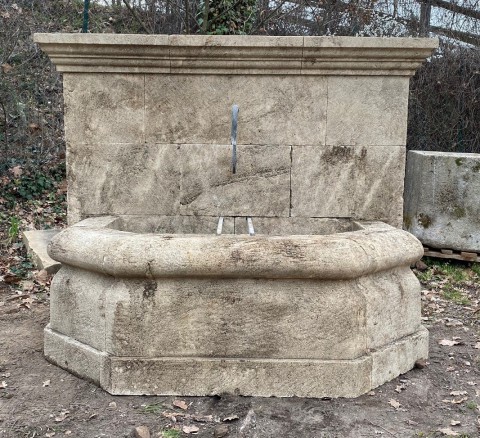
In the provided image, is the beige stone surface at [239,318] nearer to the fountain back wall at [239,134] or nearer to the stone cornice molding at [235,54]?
the fountain back wall at [239,134]

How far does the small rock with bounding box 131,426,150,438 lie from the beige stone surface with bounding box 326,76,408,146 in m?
2.20

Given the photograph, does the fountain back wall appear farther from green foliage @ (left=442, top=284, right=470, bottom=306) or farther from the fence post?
the fence post

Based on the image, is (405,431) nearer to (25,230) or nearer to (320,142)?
(320,142)

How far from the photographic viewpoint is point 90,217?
13.3ft

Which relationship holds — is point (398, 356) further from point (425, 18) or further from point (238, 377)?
point (425, 18)

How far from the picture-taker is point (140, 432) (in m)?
2.71

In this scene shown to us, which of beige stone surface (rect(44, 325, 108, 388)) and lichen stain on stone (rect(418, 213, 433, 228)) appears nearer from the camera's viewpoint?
beige stone surface (rect(44, 325, 108, 388))

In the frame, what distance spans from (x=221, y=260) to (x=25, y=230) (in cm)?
436

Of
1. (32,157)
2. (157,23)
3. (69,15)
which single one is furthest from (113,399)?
(69,15)

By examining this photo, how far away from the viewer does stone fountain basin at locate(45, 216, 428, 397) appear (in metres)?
2.96

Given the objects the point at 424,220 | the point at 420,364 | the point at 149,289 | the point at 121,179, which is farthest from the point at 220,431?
the point at 424,220

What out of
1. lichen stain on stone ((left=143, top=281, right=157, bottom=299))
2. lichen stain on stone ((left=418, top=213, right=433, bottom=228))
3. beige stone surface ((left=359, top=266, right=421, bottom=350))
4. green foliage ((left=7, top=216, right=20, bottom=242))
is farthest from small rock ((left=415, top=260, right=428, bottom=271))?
green foliage ((left=7, top=216, right=20, bottom=242))

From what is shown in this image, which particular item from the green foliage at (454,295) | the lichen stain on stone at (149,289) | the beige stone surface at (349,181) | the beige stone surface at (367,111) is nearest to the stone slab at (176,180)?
the beige stone surface at (349,181)

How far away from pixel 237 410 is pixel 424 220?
3730mm
